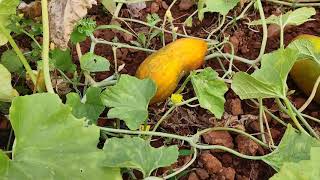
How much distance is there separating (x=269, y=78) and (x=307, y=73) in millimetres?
235

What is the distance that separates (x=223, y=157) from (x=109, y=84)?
33 centimetres

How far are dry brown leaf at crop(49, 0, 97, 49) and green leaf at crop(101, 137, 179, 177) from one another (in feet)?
0.90

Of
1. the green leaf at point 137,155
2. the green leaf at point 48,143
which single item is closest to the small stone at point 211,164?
the green leaf at point 137,155

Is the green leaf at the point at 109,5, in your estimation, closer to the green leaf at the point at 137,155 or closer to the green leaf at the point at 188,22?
the green leaf at the point at 188,22

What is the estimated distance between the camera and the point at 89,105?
1.51 m

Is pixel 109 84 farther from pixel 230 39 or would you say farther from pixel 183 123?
pixel 230 39

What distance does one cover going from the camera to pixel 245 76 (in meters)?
1.44

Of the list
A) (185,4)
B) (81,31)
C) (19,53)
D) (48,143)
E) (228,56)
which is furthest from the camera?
(185,4)

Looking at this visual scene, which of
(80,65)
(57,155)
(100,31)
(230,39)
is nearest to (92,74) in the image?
(80,65)

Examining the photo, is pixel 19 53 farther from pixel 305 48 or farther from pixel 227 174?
pixel 305 48

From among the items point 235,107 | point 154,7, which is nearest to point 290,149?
point 235,107

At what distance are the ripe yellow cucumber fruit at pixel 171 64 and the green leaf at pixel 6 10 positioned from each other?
0.33m

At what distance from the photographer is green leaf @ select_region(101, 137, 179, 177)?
4.31 feet

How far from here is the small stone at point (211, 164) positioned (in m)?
1.53
